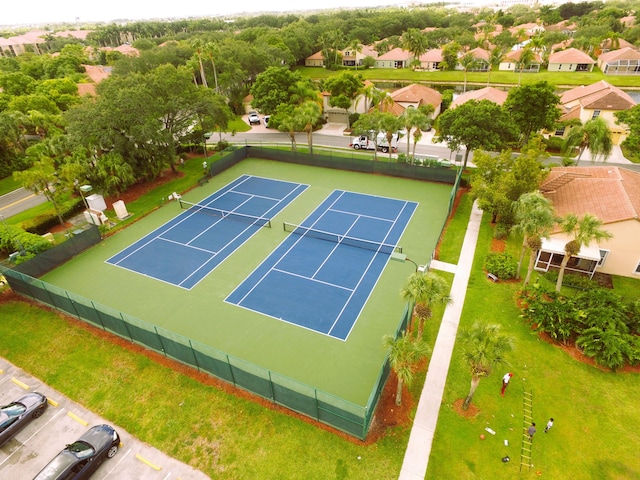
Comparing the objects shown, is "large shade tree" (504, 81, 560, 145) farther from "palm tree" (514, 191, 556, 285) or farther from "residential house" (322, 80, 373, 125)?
"residential house" (322, 80, 373, 125)

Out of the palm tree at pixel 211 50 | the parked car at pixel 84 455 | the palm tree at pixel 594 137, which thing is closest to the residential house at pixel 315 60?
the palm tree at pixel 211 50

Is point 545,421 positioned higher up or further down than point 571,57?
further down

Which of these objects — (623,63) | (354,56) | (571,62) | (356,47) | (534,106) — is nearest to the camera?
(534,106)

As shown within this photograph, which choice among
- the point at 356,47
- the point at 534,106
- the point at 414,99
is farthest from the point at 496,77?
the point at 534,106

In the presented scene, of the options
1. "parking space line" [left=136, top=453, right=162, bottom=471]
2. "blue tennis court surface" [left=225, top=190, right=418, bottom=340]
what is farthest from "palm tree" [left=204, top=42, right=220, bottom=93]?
"parking space line" [left=136, top=453, right=162, bottom=471]

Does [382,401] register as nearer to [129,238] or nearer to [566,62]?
[129,238]

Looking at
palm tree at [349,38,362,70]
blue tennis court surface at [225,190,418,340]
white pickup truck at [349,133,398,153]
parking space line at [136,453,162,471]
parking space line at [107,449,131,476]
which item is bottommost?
parking space line at [107,449,131,476]

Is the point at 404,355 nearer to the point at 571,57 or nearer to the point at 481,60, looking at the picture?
the point at 481,60
